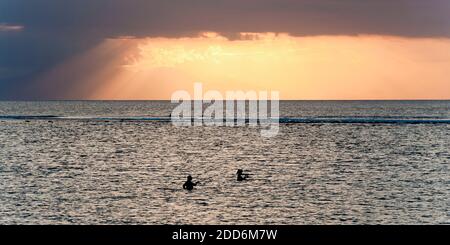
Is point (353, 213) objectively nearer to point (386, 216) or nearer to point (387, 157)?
point (386, 216)

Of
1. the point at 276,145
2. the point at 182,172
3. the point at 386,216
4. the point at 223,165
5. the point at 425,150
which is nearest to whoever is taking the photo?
the point at 386,216

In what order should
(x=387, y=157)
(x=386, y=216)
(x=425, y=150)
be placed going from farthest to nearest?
(x=425, y=150) → (x=387, y=157) → (x=386, y=216)

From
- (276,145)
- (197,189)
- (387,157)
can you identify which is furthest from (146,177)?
(276,145)

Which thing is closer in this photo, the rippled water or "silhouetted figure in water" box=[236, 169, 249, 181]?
the rippled water

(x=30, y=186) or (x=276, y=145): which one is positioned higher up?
(x=276, y=145)

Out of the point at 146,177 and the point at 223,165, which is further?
the point at 223,165

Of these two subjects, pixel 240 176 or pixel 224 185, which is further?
pixel 240 176

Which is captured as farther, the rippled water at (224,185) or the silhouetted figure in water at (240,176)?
the silhouetted figure in water at (240,176)

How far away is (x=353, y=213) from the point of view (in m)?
40.3

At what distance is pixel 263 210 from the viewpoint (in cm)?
4094

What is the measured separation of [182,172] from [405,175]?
19477 millimetres
